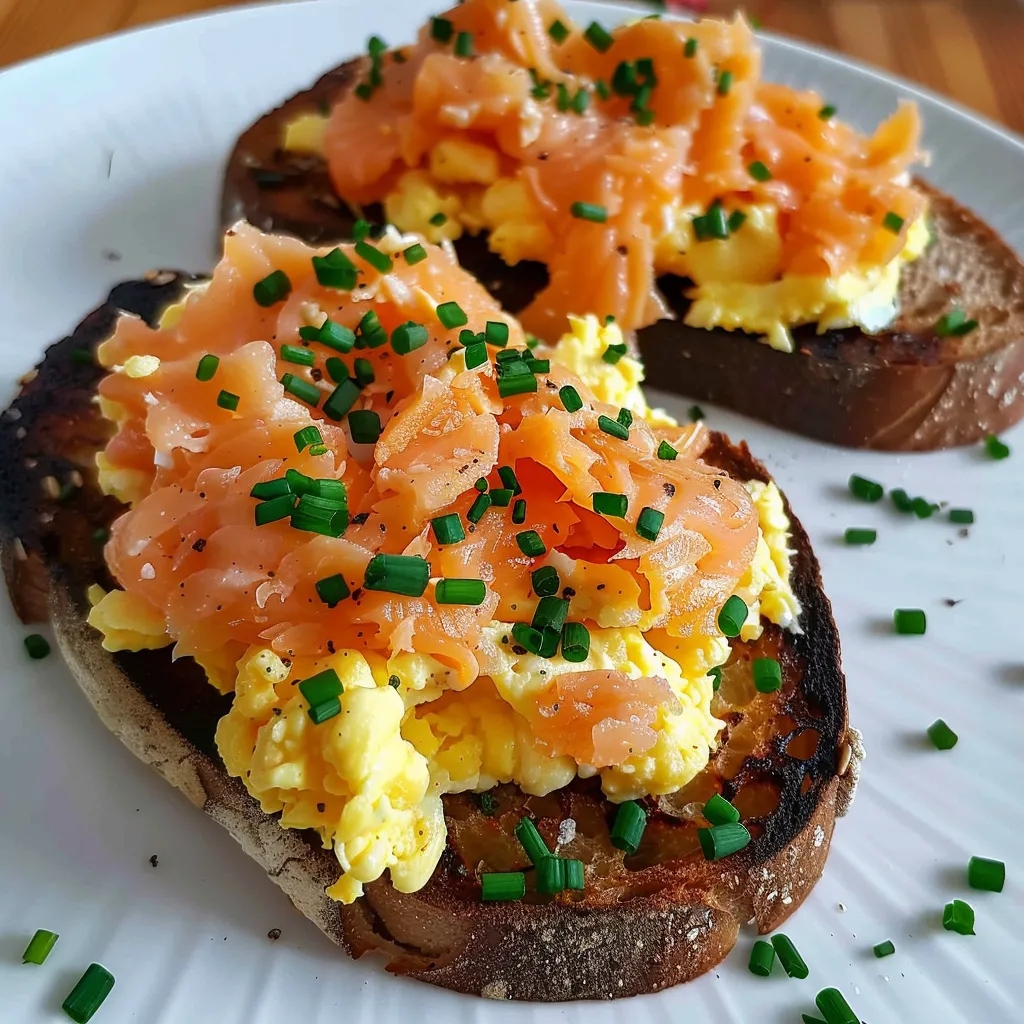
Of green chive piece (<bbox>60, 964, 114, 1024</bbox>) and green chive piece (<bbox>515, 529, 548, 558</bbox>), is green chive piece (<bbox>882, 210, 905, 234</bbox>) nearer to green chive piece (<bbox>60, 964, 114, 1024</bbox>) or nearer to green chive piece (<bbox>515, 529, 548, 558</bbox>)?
green chive piece (<bbox>515, 529, 548, 558</bbox>)

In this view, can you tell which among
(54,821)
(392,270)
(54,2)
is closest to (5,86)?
(54,2)

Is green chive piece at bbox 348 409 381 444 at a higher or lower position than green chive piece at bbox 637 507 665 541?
higher

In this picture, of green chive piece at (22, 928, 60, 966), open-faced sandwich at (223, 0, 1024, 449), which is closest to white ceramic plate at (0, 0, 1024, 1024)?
green chive piece at (22, 928, 60, 966)

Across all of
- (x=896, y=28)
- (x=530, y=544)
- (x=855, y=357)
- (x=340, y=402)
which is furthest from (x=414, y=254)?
(x=896, y=28)

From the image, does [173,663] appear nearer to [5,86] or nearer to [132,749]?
[132,749]

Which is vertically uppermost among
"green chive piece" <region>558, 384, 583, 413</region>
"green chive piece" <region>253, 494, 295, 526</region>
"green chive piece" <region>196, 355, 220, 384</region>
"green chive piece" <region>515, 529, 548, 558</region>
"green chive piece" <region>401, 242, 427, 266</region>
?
"green chive piece" <region>401, 242, 427, 266</region>

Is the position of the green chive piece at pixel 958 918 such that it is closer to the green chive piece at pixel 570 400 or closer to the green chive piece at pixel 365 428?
the green chive piece at pixel 570 400

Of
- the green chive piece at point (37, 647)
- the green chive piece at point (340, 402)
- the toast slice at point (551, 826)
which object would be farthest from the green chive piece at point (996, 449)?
the green chive piece at point (37, 647)
